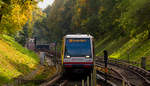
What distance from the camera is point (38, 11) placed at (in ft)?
67.9

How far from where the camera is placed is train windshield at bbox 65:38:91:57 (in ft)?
54.0

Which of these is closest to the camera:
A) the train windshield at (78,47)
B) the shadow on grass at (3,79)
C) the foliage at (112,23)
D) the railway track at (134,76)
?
the shadow on grass at (3,79)

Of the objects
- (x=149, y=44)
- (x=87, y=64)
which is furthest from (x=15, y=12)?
(x=149, y=44)

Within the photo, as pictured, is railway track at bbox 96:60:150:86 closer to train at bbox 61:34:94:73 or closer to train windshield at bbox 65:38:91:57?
train at bbox 61:34:94:73

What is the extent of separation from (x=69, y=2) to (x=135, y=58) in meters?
67.8

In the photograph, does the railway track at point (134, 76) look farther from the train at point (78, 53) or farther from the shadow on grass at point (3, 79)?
the shadow on grass at point (3, 79)

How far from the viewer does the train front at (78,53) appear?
1622 centimetres

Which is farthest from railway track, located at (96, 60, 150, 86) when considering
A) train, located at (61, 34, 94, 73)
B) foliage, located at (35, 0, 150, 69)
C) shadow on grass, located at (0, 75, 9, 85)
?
A: shadow on grass, located at (0, 75, 9, 85)

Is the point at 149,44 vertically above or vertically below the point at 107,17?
below

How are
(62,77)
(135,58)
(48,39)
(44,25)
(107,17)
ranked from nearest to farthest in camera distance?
(62,77) < (135,58) < (107,17) < (48,39) < (44,25)

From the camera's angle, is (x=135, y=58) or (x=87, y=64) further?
(x=135, y=58)

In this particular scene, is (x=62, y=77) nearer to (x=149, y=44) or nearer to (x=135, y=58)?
(x=135, y=58)

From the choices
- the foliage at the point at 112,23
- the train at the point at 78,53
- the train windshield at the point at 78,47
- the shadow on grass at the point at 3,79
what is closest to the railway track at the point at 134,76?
the train at the point at 78,53

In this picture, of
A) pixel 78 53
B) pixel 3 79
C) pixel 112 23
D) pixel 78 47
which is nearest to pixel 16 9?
pixel 78 47
